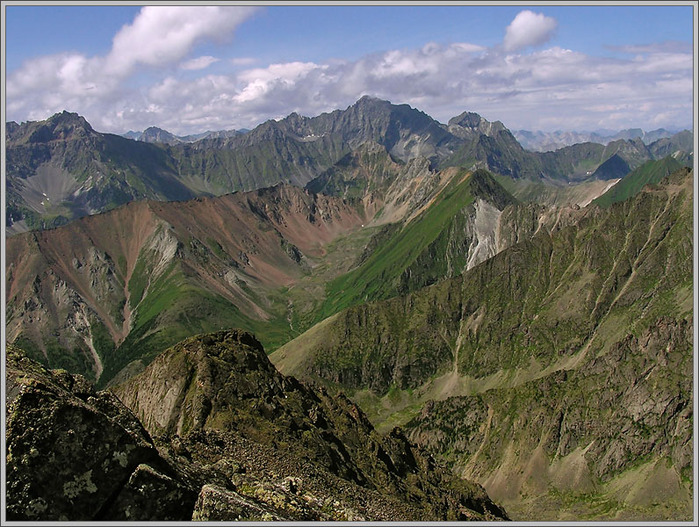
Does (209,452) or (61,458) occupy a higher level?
(61,458)

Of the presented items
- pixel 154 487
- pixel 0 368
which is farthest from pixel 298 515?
pixel 0 368

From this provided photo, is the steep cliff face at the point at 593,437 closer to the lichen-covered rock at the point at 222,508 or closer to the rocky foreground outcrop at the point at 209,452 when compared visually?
the rocky foreground outcrop at the point at 209,452

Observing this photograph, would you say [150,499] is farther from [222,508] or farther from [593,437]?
[593,437]

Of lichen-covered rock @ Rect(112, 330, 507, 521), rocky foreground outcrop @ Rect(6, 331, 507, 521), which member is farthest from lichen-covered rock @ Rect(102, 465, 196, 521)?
lichen-covered rock @ Rect(112, 330, 507, 521)

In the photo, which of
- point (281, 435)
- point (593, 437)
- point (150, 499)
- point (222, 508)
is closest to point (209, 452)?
point (281, 435)

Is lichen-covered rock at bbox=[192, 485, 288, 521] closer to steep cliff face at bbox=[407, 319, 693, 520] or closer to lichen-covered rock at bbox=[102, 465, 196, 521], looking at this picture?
lichen-covered rock at bbox=[102, 465, 196, 521]

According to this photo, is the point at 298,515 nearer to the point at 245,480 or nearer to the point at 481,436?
the point at 245,480
